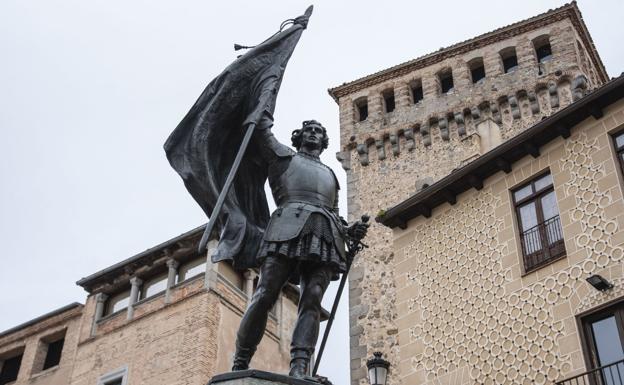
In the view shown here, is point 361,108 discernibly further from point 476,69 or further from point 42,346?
point 42,346

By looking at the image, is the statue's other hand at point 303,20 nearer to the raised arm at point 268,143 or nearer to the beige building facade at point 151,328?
the raised arm at point 268,143

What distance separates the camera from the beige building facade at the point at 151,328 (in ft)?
85.1

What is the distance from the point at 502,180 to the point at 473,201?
0.90 m

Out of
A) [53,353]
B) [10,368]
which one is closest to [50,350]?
[53,353]

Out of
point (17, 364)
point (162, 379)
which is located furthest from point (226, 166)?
point (17, 364)

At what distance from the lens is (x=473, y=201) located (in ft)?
64.2

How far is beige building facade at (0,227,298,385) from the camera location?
25953 mm

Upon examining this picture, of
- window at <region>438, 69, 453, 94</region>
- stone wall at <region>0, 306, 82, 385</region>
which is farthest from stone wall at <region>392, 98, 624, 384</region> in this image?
window at <region>438, 69, 453, 94</region>

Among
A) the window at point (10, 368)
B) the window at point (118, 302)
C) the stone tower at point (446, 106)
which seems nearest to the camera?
the window at point (118, 302)

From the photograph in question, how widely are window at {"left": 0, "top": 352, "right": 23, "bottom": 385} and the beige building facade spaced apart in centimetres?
4

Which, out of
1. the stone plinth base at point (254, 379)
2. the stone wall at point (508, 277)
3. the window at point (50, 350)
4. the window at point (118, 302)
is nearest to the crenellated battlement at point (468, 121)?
the window at point (118, 302)

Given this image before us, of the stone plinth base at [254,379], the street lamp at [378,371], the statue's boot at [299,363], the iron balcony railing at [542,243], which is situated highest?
the iron balcony railing at [542,243]

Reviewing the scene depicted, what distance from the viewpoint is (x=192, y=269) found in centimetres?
2788

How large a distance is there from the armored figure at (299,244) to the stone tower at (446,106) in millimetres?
21583
